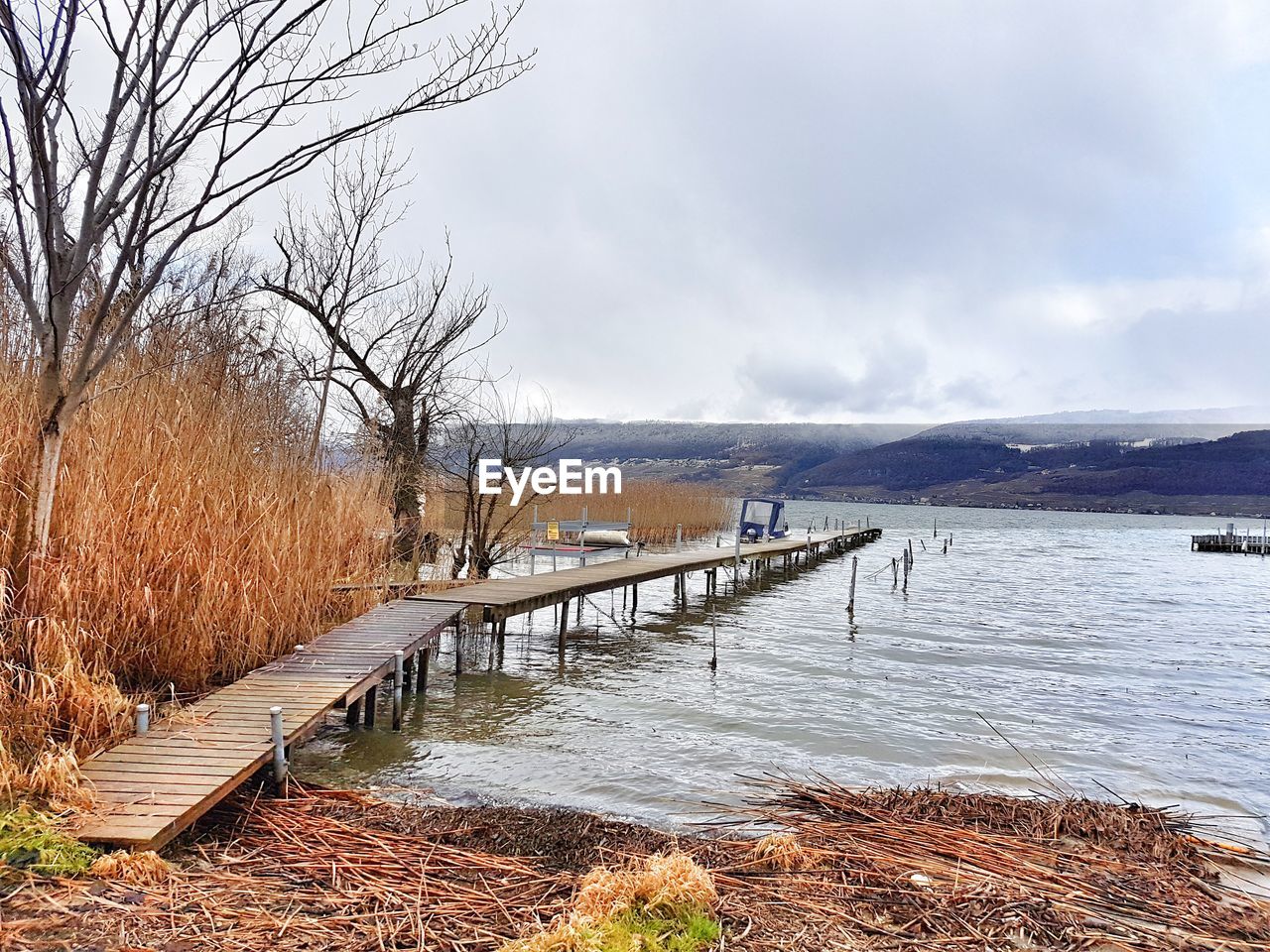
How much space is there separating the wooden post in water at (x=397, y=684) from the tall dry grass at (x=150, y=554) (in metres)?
0.95

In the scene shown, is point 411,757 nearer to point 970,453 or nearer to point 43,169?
point 43,169

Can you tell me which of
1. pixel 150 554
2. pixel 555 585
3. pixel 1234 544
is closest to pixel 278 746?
pixel 150 554

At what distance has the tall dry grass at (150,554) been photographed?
172 inches

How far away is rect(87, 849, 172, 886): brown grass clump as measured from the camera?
3.27 meters

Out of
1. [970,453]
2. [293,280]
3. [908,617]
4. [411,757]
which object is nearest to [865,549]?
[908,617]

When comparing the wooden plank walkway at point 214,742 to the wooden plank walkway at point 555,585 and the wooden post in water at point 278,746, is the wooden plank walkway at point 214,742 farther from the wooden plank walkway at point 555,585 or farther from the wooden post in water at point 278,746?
the wooden plank walkway at point 555,585

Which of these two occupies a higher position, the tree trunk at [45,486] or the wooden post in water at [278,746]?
the tree trunk at [45,486]

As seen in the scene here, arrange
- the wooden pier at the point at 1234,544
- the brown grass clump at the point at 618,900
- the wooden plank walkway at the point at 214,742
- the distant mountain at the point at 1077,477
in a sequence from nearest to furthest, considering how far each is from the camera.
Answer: the brown grass clump at the point at 618,900, the wooden plank walkway at the point at 214,742, the wooden pier at the point at 1234,544, the distant mountain at the point at 1077,477

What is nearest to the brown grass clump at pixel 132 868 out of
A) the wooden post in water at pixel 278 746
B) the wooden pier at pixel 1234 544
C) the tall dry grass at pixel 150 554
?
the tall dry grass at pixel 150 554

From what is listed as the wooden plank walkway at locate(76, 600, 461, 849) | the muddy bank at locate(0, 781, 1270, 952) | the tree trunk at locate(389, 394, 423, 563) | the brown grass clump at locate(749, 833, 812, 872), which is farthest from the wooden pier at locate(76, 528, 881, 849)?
the tree trunk at locate(389, 394, 423, 563)

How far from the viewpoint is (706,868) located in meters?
4.11

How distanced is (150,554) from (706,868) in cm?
407

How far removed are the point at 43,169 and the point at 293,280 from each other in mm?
11862

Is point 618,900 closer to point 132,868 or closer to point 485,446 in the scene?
point 132,868
